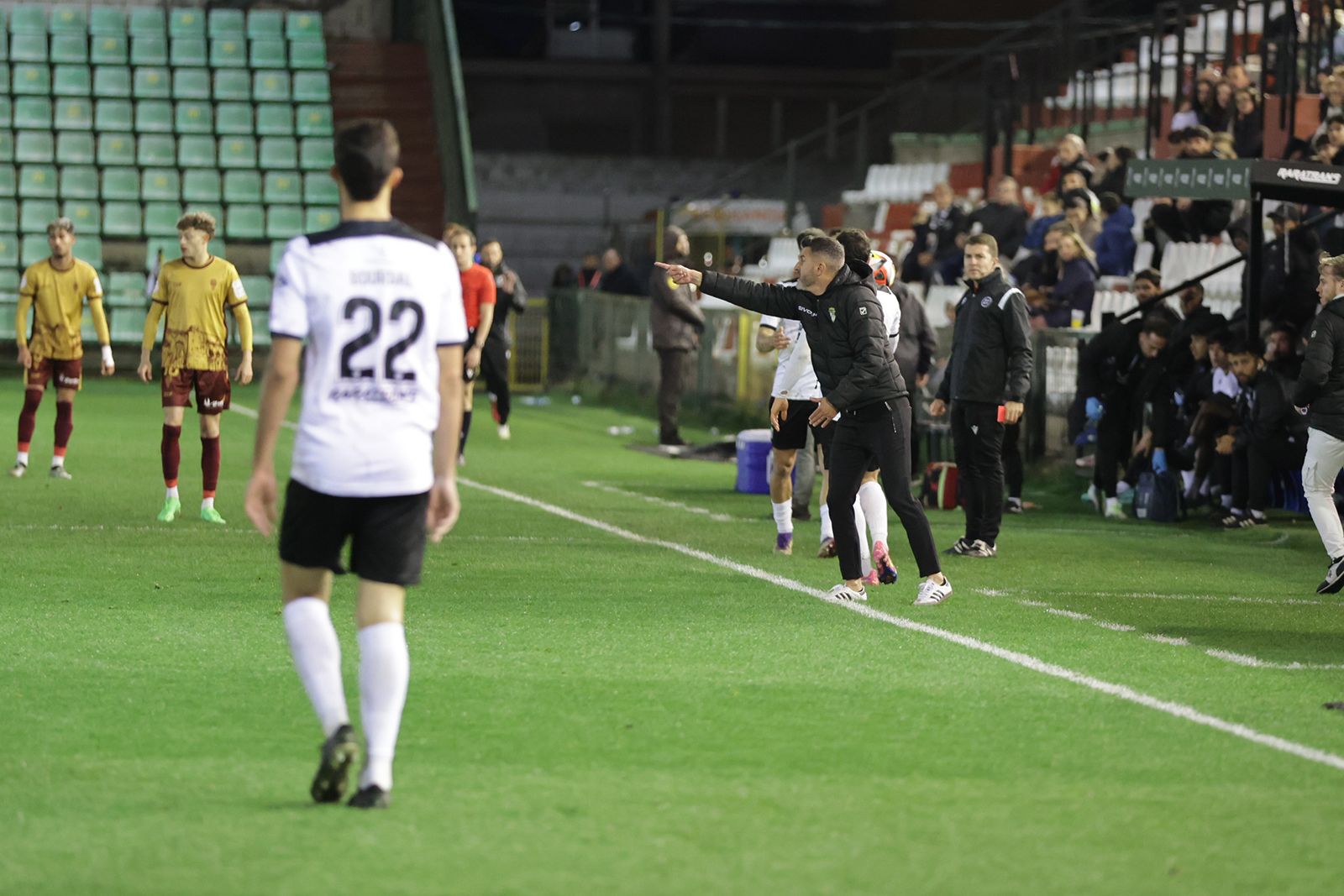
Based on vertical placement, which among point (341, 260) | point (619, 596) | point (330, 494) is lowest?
point (619, 596)

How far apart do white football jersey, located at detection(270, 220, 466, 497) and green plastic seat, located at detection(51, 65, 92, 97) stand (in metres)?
27.5

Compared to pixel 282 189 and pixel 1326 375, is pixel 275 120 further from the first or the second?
pixel 1326 375

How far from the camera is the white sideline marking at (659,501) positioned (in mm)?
14656

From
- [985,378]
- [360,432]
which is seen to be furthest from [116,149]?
[360,432]

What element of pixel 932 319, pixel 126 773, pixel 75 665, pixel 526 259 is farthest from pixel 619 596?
pixel 526 259

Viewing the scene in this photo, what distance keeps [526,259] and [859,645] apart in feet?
90.8

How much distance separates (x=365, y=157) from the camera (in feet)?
19.0

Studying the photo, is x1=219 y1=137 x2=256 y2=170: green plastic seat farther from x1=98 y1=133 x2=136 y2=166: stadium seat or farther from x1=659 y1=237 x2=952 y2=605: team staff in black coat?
x1=659 y1=237 x2=952 y2=605: team staff in black coat

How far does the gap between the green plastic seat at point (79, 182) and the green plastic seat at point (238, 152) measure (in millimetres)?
1915

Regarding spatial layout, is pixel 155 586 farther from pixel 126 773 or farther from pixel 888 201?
pixel 888 201

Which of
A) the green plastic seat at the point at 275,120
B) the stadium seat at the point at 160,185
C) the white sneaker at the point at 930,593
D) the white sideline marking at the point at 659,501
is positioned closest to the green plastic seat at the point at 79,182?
the stadium seat at the point at 160,185

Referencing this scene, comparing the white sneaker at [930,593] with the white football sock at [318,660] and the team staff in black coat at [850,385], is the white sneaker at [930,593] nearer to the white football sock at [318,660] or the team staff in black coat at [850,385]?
the team staff in black coat at [850,385]

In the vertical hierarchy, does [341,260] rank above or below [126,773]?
above

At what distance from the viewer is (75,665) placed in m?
8.24
